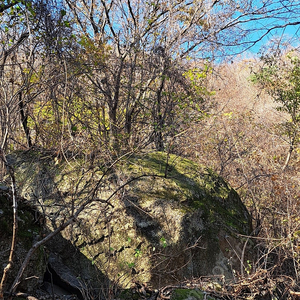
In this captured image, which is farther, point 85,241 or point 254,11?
point 254,11

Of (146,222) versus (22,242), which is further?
(146,222)

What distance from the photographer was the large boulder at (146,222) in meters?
3.45

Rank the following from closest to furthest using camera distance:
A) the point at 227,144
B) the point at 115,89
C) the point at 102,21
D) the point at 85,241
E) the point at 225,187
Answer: the point at 85,241 < the point at 225,187 < the point at 115,89 < the point at 102,21 < the point at 227,144

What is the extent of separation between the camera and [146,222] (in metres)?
3.63

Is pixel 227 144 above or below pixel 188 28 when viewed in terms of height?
below

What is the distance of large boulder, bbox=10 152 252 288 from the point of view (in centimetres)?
345

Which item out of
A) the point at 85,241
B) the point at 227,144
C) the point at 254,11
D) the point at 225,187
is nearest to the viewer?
the point at 85,241

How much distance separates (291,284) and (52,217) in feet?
9.26

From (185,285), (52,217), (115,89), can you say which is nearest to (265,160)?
(115,89)

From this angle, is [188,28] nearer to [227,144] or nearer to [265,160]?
[227,144]

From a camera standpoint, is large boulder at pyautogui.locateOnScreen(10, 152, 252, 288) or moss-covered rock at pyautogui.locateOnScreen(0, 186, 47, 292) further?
large boulder at pyautogui.locateOnScreen(10, 152, 252, 288)

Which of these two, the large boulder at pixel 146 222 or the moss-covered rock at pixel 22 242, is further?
the large boulder at pixel 146 222

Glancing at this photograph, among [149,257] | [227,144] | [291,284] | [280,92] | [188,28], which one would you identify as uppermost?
[188,28]

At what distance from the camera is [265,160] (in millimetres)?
7102
